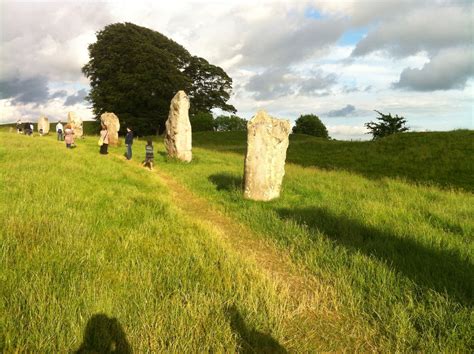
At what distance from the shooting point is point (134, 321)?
342 cm

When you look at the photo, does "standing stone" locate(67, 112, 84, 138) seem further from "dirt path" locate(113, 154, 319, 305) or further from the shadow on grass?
"dirt path" locate(113, 154, 319, 305)

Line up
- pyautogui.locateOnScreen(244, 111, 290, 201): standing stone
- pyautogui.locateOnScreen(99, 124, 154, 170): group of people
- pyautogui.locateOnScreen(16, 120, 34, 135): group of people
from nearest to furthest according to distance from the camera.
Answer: pyautogui.locateOnScreen(244, 111, 290, 201): standing stone
pyautogui.locateOnScreen(99, 124, 154, 170): group of people
pyautogui.locateOnScreen(16, 120, 34, 135): group of people

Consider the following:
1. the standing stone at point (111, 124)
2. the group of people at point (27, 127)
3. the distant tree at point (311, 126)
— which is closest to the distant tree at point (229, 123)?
the distant tree at point (311, 126)

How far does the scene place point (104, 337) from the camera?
3162 mm

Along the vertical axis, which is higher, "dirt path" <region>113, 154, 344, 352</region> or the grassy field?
the grassy field

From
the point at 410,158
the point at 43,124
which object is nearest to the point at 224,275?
the point at 410,158

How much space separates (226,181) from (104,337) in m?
10.2

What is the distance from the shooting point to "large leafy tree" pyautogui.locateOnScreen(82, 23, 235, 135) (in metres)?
44.1

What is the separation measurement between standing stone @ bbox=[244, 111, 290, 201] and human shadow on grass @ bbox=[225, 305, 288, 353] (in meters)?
6.82

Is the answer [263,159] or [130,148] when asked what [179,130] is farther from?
[263,159]

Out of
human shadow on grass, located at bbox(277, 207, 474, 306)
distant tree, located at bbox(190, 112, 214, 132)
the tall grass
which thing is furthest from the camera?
distant tree, located at bbox(190, 112, 214, 132)

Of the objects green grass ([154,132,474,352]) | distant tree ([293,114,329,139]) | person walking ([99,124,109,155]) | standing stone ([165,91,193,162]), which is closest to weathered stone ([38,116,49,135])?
person walking ([99,124,109,155])

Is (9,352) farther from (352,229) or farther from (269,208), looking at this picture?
(269,208)

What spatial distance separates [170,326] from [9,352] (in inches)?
54.5
